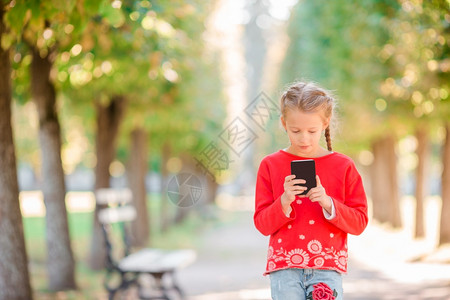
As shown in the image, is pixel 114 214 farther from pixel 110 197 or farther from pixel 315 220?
pixel 315 220

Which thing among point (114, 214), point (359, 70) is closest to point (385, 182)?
point (359, 70)

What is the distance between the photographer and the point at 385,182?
23062mm

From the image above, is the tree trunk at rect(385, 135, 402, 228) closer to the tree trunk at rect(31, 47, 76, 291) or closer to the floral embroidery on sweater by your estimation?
the tree trunk at rect(31, 47, 76, 291)

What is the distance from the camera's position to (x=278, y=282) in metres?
3.47

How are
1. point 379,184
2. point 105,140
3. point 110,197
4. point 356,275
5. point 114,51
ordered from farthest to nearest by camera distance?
point 379,184 → point 105,140 → point 356,275 → point 114,51 → point 110,197

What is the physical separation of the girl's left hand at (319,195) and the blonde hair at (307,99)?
0.36 meters

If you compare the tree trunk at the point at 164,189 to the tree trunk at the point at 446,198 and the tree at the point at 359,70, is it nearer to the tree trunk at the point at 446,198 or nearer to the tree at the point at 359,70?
the tree at the point at 359,70

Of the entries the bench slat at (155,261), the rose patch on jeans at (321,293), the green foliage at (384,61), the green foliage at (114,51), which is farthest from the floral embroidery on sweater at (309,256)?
the green foliage at (384,61)

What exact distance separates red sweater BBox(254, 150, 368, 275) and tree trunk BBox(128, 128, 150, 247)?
609 inches

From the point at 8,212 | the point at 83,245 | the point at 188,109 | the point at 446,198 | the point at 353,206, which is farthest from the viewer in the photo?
the point at 83,245

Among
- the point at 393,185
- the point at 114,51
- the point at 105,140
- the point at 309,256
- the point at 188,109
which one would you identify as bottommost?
the point at 309,256

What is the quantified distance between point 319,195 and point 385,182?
20447mm

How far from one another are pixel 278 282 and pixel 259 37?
273 feet

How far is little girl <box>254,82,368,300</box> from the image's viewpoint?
3.38 meters
